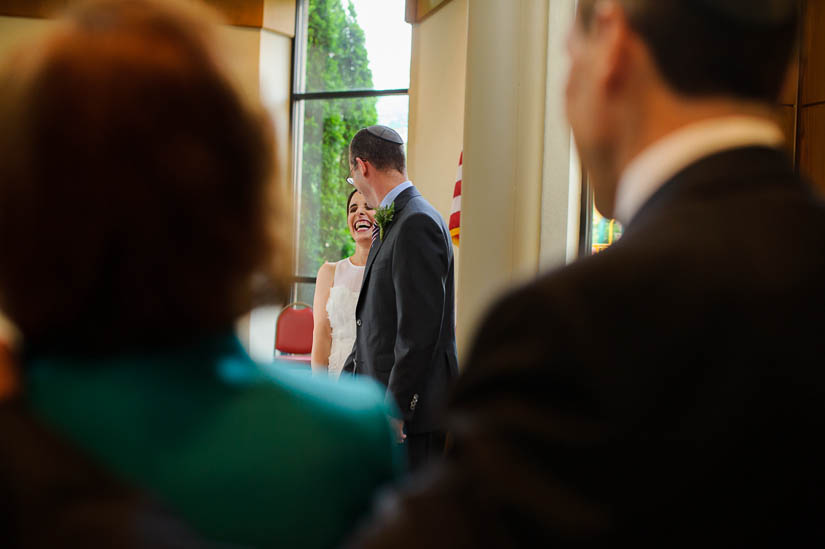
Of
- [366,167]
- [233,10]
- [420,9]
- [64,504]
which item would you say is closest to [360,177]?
[366,167]

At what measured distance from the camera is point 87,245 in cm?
70

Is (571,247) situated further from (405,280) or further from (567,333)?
(567,333)

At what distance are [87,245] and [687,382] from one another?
1.72 feet

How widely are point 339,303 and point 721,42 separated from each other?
368 cm

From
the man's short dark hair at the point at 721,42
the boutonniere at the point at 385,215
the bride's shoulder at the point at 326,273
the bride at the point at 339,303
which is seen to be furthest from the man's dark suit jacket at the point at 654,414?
the bride's shoulder at the point at 326,273

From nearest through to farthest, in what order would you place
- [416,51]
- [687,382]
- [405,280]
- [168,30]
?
1. [687,382]
2. [168,30]
3. [405,280]
4. [416,51]

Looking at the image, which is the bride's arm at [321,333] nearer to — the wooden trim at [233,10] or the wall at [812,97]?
the wall at [812,97]

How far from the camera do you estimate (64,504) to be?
63cm

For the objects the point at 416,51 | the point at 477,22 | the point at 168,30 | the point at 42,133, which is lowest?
the point at 42,133

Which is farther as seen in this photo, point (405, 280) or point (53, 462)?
point (405, 280)

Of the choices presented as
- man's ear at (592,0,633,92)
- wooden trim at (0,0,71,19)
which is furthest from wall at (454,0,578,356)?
wooden trim at (0,0,71,19)

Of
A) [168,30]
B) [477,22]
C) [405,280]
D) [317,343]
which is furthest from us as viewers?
[317,343]

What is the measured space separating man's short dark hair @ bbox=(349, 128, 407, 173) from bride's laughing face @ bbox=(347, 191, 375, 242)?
1.15 m

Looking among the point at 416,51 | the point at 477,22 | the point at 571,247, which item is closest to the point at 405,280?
the point at 571,247
